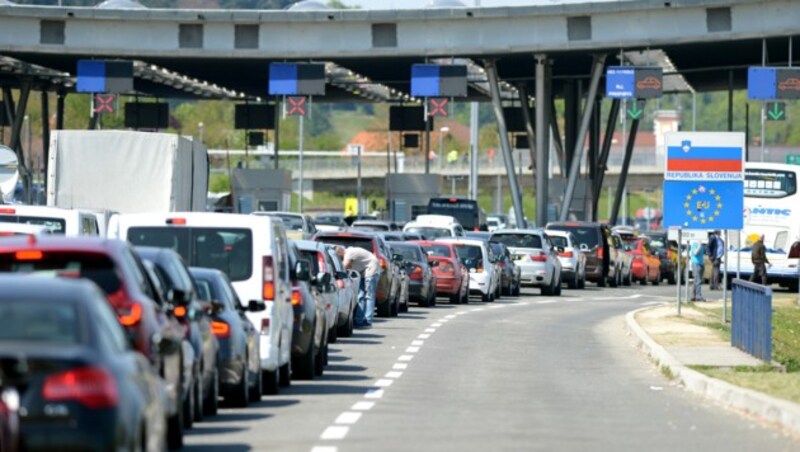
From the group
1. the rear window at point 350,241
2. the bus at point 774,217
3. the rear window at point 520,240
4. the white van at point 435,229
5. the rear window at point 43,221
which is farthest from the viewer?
the white van at point 435,229

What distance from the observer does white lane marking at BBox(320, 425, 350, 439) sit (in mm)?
16188

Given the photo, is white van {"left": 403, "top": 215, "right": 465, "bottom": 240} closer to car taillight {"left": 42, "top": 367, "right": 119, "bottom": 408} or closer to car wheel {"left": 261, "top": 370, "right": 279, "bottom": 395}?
car wheel {"left": 261, "top": 370, "right": 279, "bottom": 395}

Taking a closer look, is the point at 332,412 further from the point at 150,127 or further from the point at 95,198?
the point at 150,127

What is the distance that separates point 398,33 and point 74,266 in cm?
5771

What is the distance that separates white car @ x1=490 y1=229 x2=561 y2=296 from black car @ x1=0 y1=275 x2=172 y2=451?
4504cm

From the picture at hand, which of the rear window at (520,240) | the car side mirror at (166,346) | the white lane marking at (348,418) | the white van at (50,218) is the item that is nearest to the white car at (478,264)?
the rear window at (520,240)

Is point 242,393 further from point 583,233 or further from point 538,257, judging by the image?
point 583,233

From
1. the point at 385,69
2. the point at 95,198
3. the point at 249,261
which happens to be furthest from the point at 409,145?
the point at 249,261

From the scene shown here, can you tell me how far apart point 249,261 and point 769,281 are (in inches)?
1828

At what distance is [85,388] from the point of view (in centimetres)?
1006

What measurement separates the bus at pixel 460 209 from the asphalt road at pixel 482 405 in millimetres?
49357

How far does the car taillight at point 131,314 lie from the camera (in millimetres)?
13664

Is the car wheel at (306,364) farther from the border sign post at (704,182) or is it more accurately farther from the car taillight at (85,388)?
the border sign post at (704,182)

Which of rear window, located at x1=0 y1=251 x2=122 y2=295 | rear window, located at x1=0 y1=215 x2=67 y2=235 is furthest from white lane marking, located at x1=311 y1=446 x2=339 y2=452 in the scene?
rear window, located at x1=0 y1=215 x2=67 y2=235
